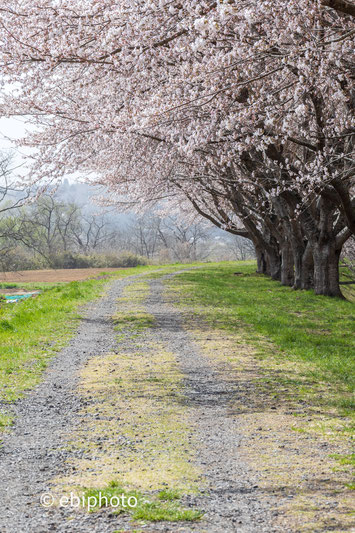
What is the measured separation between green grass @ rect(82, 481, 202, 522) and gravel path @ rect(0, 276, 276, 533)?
104 mm

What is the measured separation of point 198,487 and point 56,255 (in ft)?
170

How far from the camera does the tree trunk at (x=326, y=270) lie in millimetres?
18797

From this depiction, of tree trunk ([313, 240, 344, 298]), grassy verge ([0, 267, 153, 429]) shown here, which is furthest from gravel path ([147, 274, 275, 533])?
tree trunk ([313, 240, 344, 298])

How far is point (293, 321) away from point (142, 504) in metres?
10.3

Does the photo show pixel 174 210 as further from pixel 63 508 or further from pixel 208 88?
pixel 63 508

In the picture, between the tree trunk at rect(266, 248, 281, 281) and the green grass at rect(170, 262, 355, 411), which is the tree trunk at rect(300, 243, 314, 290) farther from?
the tree trunk at rect(266, 248, 281, 281)

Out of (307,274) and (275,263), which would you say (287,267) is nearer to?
(307,274)

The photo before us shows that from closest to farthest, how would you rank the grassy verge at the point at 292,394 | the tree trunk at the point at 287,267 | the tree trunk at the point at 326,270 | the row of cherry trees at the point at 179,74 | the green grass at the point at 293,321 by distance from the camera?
1. the grassy verge at the point at 292,394
2. the row of cherry trees at the point at 179,74
3. the green grass at the point at 293,321
4. the tree trunk at the point at 326,270
5. the tree trunk at the point at 287,267

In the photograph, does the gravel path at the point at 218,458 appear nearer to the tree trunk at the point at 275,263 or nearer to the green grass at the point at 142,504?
the green grass at the point at 142,504

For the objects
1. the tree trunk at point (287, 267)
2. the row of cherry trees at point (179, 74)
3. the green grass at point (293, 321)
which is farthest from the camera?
the tree trunk at point (287, 267)

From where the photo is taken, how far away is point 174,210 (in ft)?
133

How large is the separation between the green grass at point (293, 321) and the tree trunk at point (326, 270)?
55cm

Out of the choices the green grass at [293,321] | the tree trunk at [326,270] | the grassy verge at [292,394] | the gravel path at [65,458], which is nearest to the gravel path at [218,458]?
the gravel path at [65,458]

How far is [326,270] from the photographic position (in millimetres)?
19422
